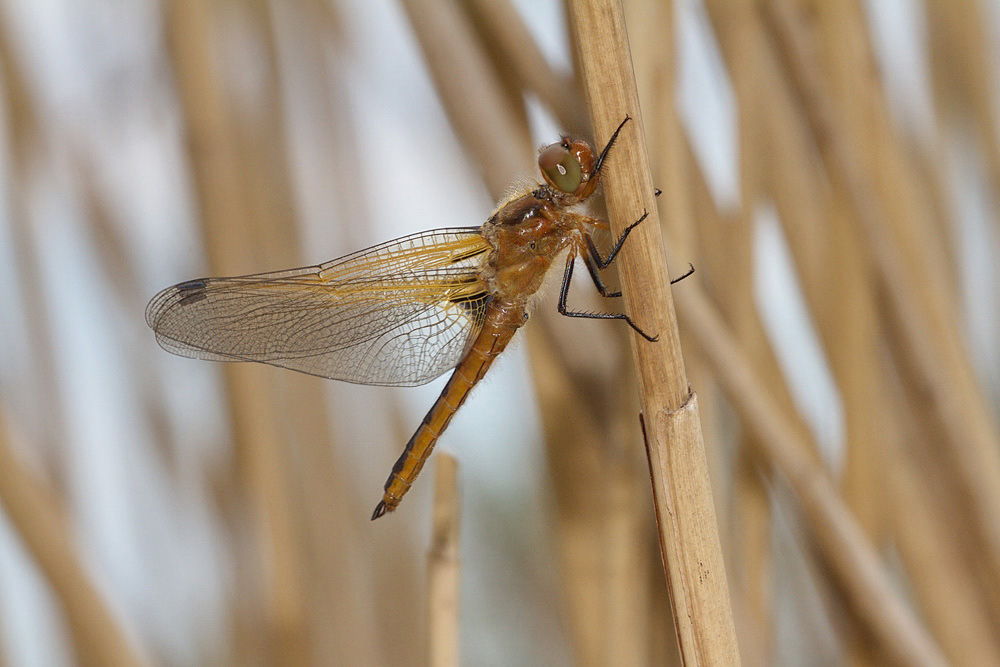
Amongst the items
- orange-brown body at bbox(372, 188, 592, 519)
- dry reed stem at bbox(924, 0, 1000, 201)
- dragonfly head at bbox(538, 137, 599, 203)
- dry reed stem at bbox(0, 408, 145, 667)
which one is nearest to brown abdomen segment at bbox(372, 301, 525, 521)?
orange-brown body at bbox(372, 188, 592, 519)

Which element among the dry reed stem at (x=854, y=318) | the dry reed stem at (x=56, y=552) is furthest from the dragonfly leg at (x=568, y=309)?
the dry reed stem at (x=56, y=552)

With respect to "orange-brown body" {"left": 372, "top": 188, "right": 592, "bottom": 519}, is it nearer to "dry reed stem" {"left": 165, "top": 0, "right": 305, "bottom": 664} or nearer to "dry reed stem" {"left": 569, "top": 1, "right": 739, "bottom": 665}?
"dry reed stem" {"left": 165, "top": 0, "right": 305, "bottom": 664}

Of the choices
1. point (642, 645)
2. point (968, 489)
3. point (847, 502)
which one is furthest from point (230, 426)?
point (968, 489)

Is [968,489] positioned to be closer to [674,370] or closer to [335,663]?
[674,370]

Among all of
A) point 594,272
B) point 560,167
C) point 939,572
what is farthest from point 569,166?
point 939,572

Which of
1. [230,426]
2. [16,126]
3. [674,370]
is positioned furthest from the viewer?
[16,126]

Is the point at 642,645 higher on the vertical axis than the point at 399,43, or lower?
lower
